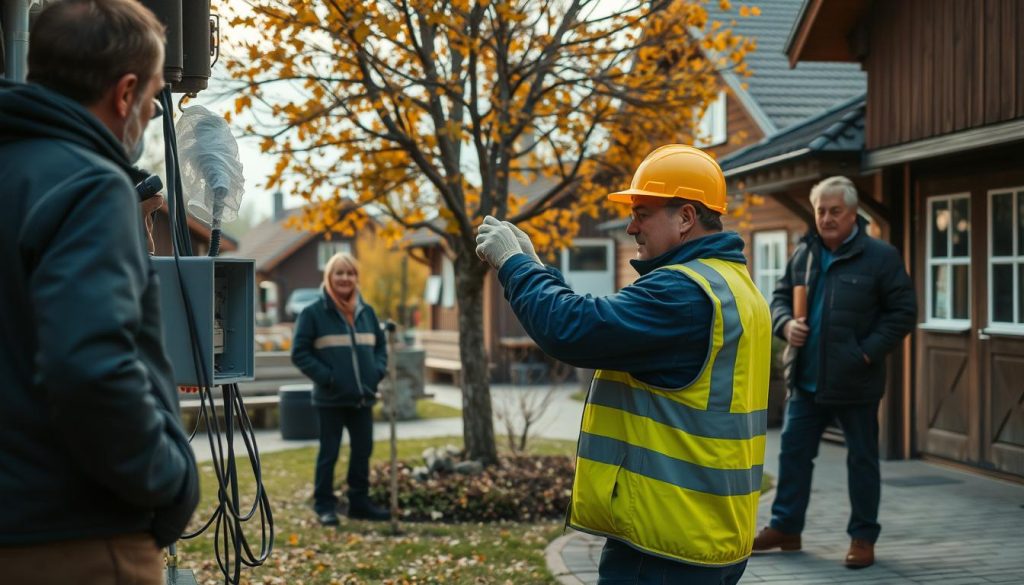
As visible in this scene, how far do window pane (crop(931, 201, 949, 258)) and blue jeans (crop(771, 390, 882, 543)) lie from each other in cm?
405

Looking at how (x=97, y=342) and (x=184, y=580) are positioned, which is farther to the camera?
(x=184, y=580)

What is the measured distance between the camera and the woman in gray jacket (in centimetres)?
794

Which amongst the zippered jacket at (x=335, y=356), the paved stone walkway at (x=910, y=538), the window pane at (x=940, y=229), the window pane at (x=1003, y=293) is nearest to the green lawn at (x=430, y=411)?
the paved stone walkway at (x=910, y=538)

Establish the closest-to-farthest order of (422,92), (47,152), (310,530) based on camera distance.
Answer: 1. (47,152)
2. (310,530)
3. (422,92)

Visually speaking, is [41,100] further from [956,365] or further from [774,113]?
[774,113]

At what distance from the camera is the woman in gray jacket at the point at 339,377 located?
7.94 meters

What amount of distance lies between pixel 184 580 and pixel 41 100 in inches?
93.6

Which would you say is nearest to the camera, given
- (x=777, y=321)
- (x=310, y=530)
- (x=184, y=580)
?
(x=184, y=580)

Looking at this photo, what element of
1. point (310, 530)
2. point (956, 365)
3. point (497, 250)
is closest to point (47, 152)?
point (497, 250)

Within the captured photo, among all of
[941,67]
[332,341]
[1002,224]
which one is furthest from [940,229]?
[332,341]

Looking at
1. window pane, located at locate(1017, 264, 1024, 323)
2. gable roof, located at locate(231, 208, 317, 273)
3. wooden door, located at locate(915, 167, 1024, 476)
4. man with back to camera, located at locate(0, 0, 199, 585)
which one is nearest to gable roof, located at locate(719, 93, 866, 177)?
wooden door, located at locate(915, 167, 1024, 476)

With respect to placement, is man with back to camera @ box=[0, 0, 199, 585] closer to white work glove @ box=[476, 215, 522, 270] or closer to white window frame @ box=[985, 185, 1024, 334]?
white work glove @ box=[476, 215, 522, 270]

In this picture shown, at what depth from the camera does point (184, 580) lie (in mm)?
3869

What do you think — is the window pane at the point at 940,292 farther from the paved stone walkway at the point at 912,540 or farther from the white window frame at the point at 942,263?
the paved stone walkway at the point at 912,540
